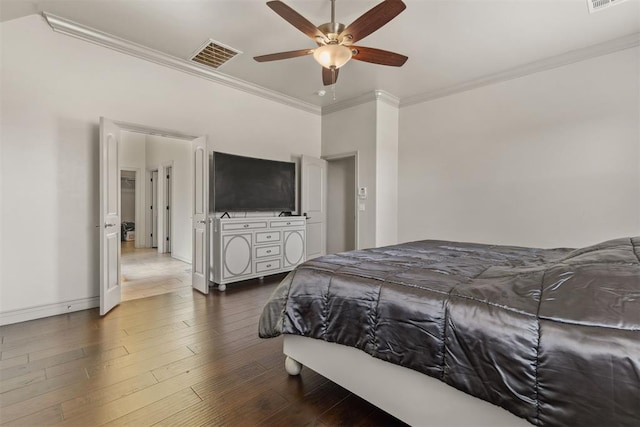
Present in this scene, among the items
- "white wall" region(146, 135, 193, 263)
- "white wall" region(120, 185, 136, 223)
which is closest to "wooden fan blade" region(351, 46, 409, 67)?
"white wall" region(146, 135, 193, 263)

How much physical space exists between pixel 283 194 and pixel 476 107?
10.3 feet

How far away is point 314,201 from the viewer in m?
5.21

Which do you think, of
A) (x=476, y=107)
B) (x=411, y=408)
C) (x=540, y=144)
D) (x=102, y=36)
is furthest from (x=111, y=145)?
(x=540, y=144)

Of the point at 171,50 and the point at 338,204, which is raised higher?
the point at 171,50

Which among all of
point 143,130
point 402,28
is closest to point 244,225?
point 143,130

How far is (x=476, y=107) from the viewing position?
163 inches

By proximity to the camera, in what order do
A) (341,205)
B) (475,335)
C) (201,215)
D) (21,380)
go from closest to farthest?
(475,335)
(21,380)
(201,215)
(341,205)

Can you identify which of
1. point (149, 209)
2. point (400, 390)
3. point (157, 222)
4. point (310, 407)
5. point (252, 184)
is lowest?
point (310, 407)

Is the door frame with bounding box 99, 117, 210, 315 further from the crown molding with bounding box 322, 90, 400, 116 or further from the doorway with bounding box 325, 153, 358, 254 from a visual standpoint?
the doorway with bounding box 325, 153, 358, 254

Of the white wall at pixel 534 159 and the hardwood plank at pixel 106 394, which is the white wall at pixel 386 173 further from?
the hardwood plank at pixel 106 394

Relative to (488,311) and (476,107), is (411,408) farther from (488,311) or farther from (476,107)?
(476,107)

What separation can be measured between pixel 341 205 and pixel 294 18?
13.3 feet

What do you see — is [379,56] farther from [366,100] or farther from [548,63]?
[548,63]

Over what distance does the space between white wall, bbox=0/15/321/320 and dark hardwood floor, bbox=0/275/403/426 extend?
0.48 m
